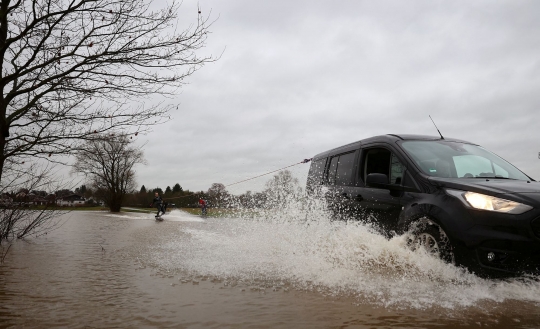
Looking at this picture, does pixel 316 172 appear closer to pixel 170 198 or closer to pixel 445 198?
pixel 445 198

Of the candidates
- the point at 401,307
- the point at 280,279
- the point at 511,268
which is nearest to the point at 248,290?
the point at 280,279

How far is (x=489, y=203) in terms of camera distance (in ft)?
13.2

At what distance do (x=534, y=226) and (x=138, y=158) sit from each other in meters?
48.5

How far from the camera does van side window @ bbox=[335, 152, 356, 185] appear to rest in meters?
6.47

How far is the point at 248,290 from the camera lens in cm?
430

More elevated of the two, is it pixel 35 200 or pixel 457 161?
pixel 457 161

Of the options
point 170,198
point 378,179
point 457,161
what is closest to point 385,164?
point 378,179

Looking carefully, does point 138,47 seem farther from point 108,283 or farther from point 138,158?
point 138,158

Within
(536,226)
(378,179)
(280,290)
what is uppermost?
(378,179)

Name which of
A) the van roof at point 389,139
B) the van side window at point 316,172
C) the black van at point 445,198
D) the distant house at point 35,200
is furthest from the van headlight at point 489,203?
the distant house at point 35,200

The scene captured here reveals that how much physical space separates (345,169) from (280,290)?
2907 millimetres

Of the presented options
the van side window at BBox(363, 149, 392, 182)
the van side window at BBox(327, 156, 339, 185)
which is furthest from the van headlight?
the van side window at BBox(327, 156, 339, 185)

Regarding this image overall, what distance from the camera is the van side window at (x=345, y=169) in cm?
647

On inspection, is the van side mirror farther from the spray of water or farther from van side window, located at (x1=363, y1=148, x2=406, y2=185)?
the spray of water
